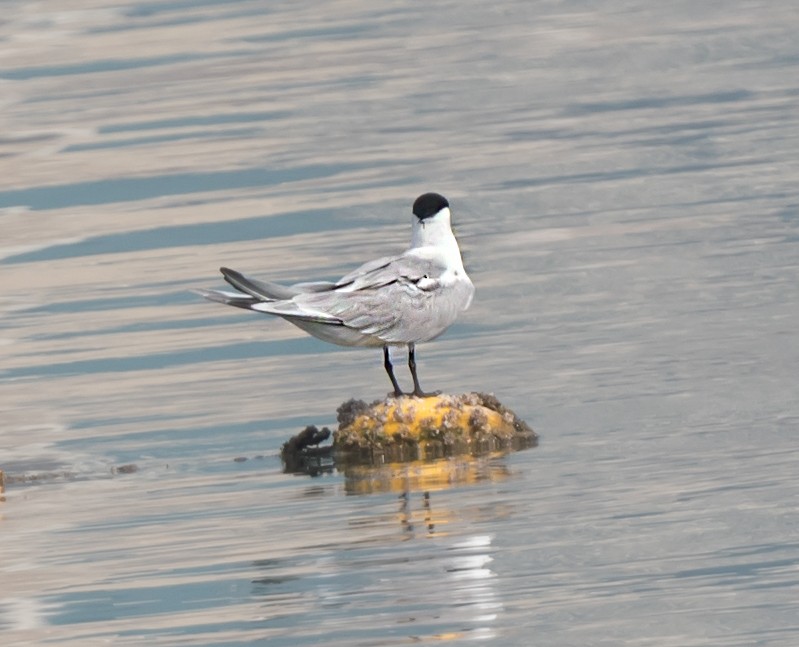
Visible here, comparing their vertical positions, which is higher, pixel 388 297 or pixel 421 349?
pixel 388 297

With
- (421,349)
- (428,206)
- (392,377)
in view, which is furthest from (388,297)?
(421,349)

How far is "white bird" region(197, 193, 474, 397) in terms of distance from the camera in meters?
10.5

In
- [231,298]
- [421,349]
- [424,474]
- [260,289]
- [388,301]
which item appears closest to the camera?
[424,474]

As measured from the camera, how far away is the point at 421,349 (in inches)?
520

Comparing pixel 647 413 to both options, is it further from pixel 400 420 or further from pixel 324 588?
pixel 324 588

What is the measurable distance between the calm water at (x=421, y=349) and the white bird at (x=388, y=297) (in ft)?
2.15

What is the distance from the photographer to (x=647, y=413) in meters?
10.8

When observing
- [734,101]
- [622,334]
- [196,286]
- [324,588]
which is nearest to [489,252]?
[196,286]

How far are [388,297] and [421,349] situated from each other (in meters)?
2.63

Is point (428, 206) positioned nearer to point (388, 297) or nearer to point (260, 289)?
point (388, 297)

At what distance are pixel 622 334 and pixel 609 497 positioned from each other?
12.7 ft

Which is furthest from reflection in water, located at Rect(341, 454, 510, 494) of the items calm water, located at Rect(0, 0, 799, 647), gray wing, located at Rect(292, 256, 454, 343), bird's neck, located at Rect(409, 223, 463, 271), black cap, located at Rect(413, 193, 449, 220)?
black cap, located at Rect(413, 193, 449, 220)

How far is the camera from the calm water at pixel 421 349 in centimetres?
787

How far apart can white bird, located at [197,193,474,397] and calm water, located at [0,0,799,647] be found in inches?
25.7
